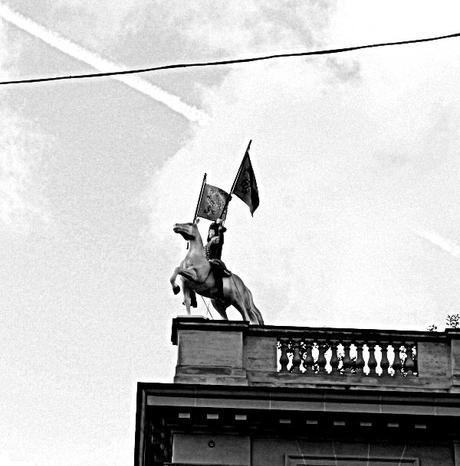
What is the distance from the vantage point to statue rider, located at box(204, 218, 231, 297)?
25025 mm

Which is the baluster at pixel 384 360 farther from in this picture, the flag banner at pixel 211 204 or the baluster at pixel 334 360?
the flag banner at pixel 211 204

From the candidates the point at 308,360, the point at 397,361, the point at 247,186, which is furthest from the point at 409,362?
the point at 247,186

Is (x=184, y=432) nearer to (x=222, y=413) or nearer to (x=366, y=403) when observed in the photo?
(x=222, y=413)

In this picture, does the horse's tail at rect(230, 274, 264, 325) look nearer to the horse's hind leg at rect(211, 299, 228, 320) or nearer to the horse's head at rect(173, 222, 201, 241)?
the horse's hind leg at rect(211, 299, 228, 320)

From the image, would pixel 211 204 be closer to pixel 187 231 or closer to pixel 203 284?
pixel 187 231

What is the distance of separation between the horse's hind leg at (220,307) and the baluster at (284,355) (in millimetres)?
1820

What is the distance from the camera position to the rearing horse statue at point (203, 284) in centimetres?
2483

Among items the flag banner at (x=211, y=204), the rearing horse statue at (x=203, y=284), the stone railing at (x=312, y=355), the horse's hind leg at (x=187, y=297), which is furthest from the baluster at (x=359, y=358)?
the flag banner at (x=211, y=204)

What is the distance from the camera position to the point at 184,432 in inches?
896

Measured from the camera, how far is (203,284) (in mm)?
24891

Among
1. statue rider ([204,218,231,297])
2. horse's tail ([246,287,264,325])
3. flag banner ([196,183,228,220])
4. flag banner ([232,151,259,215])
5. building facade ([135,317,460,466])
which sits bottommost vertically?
building facade ([135,317,460,466])

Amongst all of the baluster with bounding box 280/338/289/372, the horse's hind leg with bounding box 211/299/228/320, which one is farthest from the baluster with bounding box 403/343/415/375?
the horse's hind leg with bounding box 211/299/228/320

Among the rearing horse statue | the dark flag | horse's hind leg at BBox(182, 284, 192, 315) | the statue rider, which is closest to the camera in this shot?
horse's hind leg at BBox(182, 284, 192, 315)

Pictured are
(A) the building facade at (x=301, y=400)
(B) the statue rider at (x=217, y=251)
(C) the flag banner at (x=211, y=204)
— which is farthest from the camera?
(C) the flag banner at (x=211, y=204)
